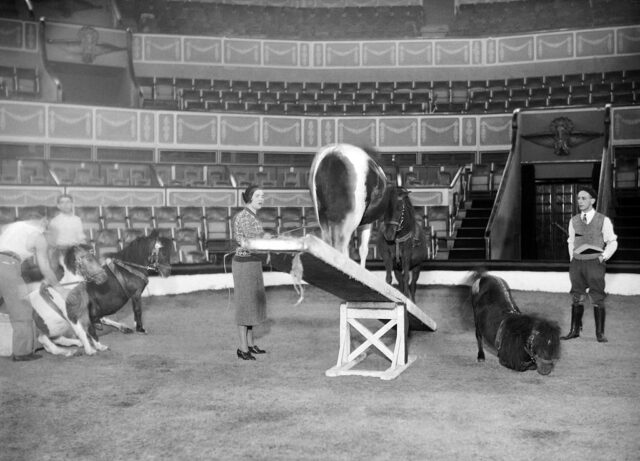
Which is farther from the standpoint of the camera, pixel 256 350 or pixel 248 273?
pixel 256 350

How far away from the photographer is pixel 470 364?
5.79 metres

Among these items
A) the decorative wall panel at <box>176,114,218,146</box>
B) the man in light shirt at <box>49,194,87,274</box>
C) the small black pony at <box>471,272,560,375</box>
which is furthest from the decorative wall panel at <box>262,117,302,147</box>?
the small black pony at <box>471,272,560,375</box>

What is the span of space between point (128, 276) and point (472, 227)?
26.8 ft

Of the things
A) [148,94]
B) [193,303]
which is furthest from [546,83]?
[193,303]

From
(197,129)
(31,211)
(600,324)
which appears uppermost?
(197,129)

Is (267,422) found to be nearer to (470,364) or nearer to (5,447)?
Result: (5,447)

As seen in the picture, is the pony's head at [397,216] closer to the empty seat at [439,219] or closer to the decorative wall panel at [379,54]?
the empty seat at [439,219]

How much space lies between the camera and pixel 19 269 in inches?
231

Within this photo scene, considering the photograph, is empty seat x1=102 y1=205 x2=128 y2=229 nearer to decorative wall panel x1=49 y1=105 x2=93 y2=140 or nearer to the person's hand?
decorative wall panel x1=49 y1=105 x2=93 y2=140

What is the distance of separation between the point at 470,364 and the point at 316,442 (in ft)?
7.95

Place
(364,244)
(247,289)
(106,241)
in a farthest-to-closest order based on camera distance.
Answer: (106,241) → (364,244) → (247,289)

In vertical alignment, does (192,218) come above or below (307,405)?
above

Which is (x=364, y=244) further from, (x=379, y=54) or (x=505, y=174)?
(x=379, y=54)

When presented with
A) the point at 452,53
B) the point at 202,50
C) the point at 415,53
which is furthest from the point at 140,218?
the point at 452,53
